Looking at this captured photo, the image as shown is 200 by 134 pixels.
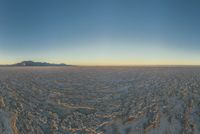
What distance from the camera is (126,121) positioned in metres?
13.9

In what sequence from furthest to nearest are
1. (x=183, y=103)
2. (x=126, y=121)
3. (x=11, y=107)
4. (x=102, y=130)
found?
1. (x=183, y=103)
2. (x=11, y=107)
3. (x=126, y=121)
4. (x=102, y=130)

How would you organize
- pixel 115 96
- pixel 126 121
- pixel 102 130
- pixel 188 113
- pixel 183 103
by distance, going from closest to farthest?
pixel 102 130, pixel 126 121, pixel 188 113, pixel 183 103, pixel 115 96

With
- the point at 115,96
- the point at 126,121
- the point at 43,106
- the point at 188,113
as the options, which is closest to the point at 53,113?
the point at 43,106

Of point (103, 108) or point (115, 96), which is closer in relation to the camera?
point (103, 108)

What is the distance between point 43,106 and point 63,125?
3.50 metres

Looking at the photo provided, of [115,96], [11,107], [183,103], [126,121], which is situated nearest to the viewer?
[126,121]

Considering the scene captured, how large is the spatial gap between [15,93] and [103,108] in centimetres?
785

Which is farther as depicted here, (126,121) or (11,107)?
(11,107)

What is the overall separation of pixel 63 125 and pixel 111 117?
9.23 feet

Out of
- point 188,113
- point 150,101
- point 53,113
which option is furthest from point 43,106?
point 188,113

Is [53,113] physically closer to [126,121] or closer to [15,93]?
[126,121]

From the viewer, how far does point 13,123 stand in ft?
43.6

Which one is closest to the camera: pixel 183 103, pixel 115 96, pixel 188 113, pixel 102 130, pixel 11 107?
pixel 102 130

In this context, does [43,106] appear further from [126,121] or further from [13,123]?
[126,121]
